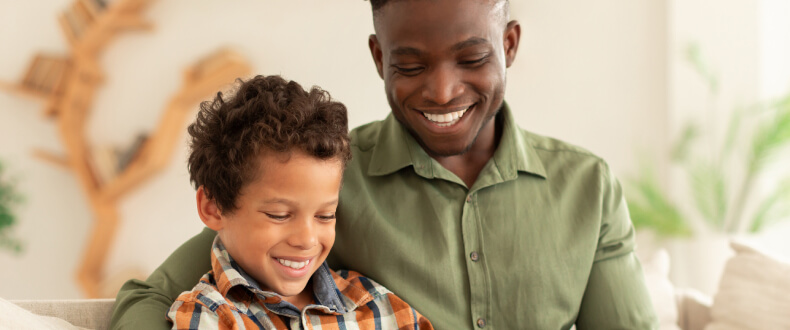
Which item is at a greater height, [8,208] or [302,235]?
[302,235]

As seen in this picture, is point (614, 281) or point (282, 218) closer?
point (282, 218)

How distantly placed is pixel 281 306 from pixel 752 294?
1548 millimetres

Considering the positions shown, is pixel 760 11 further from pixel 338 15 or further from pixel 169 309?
pixel 169 309

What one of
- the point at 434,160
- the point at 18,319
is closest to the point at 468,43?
the point at 434,160

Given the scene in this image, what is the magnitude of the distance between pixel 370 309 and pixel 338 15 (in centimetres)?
295

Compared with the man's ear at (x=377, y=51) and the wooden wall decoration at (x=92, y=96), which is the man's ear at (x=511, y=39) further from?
the wooden wall decoration at (x=92, y=96)

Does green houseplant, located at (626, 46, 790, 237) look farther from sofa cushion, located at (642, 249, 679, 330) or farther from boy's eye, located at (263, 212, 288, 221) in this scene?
boy's eye, located at (263, 212, 288, 221)

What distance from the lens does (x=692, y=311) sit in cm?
253

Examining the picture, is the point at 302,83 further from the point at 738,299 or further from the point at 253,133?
the point at 253,133

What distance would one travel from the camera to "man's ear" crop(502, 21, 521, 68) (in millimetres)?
1601

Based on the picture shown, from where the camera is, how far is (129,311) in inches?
54.7

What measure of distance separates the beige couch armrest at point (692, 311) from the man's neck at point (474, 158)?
1.21 metres

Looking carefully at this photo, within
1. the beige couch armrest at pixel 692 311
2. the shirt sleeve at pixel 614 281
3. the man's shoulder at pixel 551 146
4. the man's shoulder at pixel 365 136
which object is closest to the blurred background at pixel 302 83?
the beige couch armrest at pixel 692 311

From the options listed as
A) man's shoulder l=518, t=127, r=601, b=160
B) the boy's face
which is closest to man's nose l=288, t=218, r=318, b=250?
the boy's face
